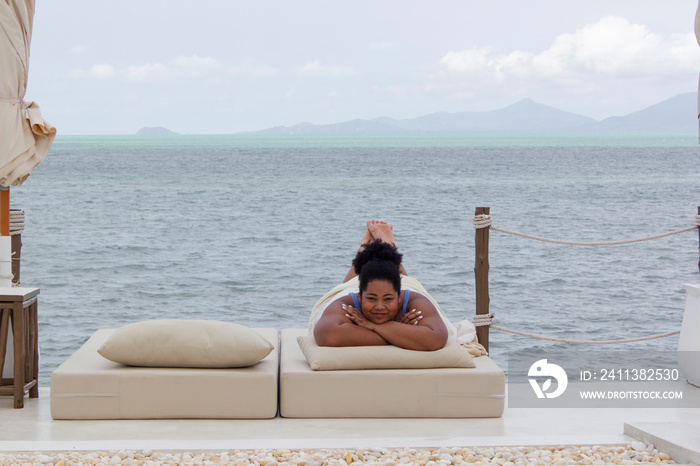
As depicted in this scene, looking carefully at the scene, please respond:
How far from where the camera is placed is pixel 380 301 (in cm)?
372

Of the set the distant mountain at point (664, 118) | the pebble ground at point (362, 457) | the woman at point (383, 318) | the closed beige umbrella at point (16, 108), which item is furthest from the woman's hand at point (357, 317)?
the distant mountain at point (664, 118)

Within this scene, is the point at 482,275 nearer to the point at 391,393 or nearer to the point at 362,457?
the point at 391,393

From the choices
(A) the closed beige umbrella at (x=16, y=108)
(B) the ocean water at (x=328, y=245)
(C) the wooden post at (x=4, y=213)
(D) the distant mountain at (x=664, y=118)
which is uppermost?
(D) the distant mountain at (x=664, y=118)

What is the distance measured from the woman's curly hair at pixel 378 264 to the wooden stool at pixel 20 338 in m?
1.54

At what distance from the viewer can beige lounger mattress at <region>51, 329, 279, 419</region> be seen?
3.47 metres

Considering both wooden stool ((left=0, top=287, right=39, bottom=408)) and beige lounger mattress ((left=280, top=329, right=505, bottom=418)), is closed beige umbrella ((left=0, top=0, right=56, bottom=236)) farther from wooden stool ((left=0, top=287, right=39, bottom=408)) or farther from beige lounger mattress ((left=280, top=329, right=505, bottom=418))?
beige lounger mattress ((left=280, top=329, right=505, bottom=418))

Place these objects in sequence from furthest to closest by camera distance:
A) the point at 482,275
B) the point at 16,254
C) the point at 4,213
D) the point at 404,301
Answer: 1. the point at 482,275
2. the point at 16,254
3. the point at 4,213
4. the point at 404,301

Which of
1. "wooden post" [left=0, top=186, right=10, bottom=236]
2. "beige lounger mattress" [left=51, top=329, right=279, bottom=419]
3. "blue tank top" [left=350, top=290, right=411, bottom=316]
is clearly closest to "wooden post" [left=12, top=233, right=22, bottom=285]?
"wooden post" [left=0, top=186, right=10, bottom=236]

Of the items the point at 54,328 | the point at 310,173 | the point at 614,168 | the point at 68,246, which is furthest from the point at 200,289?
the point at 614,168

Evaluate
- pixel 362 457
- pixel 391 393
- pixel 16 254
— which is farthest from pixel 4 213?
pixel 362 457

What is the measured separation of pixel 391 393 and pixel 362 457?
78 centimetres

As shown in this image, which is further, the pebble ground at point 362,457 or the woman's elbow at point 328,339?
the woman's elbow at point 328,339

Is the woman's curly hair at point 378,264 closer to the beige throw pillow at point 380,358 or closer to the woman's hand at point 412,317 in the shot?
the woman's hand at point 412,317

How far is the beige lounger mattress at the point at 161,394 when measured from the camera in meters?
3.47
